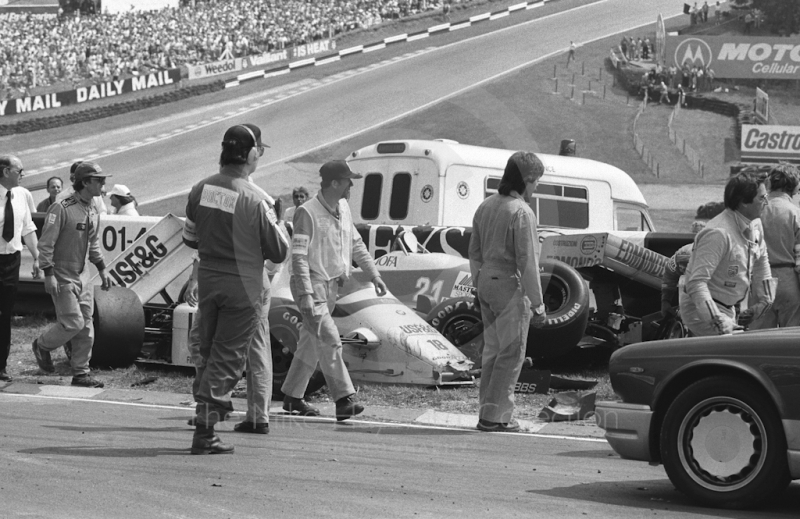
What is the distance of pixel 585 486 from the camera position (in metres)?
6.23

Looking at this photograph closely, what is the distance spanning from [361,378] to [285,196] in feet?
85.9

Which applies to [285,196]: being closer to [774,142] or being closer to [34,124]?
[34,124]

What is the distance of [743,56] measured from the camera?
1973 inches

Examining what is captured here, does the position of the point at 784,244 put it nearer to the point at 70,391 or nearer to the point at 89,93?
the point at 70,391

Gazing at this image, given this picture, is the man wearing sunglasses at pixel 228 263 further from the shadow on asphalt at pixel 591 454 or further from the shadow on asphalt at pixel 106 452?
the shadow on asphalt at pixel 591 454

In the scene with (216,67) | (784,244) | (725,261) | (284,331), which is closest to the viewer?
(725,261)

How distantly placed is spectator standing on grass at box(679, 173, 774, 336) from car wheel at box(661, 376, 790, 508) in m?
1.52

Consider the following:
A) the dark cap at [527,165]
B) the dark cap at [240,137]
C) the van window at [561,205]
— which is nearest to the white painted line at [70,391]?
the dark cap at [240,137]

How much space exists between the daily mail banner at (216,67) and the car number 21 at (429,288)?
1616 inches

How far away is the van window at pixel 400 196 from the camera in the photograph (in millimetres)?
14828

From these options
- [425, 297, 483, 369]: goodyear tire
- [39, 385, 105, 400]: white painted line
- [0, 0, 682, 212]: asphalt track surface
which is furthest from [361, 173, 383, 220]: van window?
[0, 0, 682, 212]: asphalt track surface

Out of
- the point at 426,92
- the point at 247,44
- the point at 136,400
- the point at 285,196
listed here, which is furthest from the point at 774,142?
the point at 136,400

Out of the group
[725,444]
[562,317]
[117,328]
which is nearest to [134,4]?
[117,328]

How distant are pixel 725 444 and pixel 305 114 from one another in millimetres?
41399
